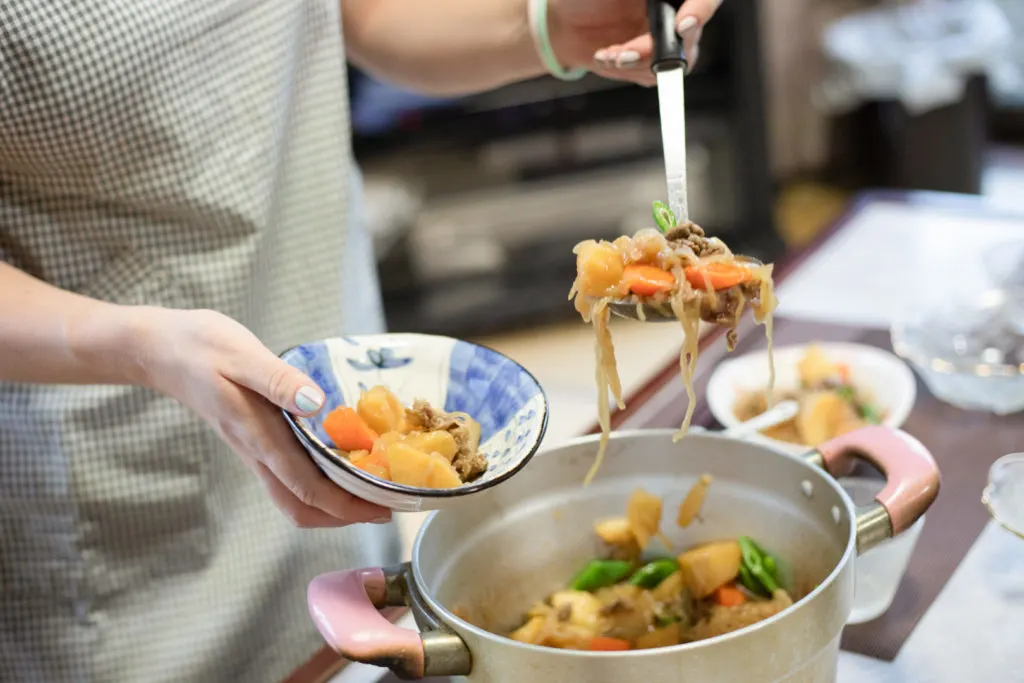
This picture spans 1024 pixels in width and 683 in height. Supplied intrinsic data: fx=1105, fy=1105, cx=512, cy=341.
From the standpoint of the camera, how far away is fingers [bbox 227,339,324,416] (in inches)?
35.9

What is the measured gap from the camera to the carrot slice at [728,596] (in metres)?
1.09

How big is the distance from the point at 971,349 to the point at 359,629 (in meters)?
1.05

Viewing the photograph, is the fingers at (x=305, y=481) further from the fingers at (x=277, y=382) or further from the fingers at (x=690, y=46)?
the fingers at (x=690, y=46)

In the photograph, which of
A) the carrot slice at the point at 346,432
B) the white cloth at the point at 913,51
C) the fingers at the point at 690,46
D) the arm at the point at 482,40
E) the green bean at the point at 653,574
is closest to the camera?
the carrot slice at the point at 346,432

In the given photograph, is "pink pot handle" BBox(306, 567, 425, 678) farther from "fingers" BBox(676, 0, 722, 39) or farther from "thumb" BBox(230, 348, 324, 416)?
"fingers" BBox(676, 0, 722, 39)

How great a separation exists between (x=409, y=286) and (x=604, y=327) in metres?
2.95

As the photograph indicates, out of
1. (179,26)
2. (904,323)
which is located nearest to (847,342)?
(904,323)

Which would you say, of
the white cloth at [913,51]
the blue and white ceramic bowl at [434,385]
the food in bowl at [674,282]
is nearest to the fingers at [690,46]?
the food in bowl at [674,282]

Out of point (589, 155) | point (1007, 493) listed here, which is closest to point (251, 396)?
point (1007, 493)

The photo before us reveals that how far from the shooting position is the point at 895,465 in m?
1.04

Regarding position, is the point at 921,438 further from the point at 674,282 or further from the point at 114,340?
the point at 114,340

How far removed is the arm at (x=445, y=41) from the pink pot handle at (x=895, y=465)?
26.4 inches

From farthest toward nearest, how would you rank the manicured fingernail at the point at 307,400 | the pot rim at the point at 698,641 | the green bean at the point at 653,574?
the green bean at the point at 653,574
the manicured fingernail at the point at 307,400
the pot rim at the point at 698,641

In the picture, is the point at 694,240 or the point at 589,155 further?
the point at 589,155
